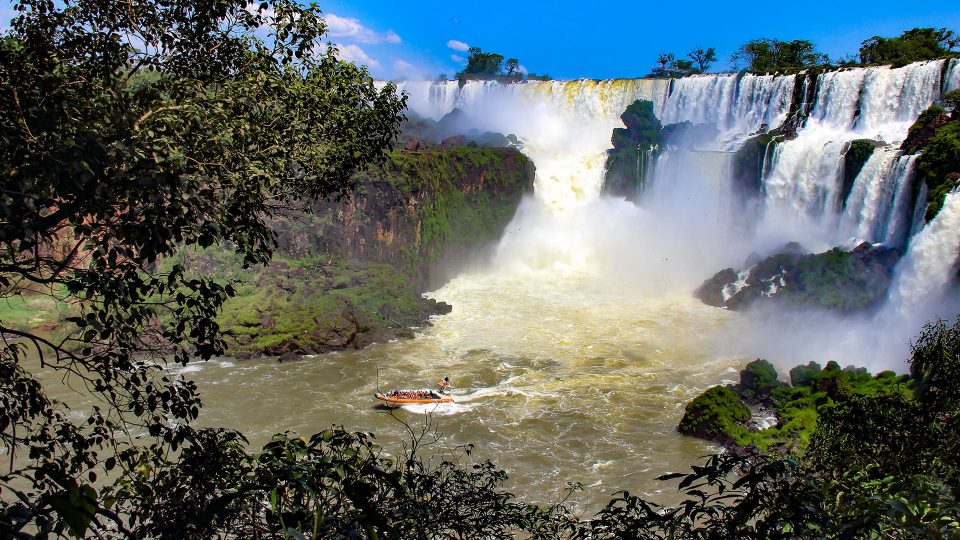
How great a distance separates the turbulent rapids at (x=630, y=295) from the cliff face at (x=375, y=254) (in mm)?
1130

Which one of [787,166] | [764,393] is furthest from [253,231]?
[787,166]

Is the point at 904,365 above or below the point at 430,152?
below

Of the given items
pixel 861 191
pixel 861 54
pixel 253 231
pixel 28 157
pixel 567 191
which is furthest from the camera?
pixel 861 54

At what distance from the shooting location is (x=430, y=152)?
32812 millimetres

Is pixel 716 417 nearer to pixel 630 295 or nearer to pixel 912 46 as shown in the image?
pixel 630 295

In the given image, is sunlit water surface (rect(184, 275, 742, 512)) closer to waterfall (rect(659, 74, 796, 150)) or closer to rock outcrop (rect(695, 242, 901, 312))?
rock outcrop (rect(695, 242, 901, 312))

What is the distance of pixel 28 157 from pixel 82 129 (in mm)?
368

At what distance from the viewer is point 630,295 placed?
31500 mm

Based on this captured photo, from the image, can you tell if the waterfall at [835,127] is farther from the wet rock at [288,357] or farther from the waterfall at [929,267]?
the wet rock at [288,357]

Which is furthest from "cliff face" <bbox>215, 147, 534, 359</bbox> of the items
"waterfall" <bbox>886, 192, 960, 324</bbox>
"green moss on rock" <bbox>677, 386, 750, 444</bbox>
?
"waterfall" <bbox>886, 192, 960, 324</bbox>

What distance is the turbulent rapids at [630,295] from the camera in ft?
56.5

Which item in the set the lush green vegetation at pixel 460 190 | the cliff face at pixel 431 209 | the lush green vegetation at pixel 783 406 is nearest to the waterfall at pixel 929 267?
the lush green vegetation at pixel 783 406

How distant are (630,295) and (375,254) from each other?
11836 millimetres

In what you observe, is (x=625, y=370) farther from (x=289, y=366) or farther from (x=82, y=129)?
(x=82, y=129)
